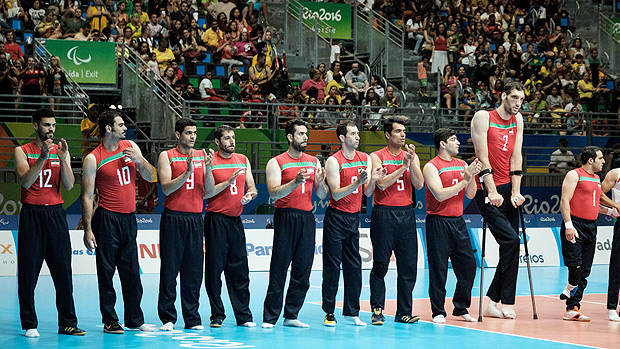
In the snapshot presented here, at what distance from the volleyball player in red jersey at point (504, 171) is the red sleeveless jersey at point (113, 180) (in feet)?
14.4

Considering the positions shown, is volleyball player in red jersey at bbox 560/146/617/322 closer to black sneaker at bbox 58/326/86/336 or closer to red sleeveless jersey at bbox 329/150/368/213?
red sleeveless jersey at bbox 329/150/368/213

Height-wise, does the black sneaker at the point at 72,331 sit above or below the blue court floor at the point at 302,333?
above

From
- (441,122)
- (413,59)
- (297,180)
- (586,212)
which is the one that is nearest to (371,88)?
(441,122)

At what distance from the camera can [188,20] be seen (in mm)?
22984

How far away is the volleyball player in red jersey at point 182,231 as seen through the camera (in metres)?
9.68

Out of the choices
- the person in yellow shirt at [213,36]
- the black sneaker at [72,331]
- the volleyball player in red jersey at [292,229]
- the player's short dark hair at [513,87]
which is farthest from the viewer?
the person in yellow shirt at [213,36]

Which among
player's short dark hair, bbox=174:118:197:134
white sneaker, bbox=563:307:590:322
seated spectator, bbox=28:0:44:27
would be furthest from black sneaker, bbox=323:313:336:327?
seated spectator, bbox=28:0:44:27

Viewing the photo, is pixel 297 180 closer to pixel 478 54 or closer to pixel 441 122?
pixel 441 122

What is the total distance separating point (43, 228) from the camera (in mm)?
9289

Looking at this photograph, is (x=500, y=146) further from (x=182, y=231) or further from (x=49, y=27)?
(x=49, y=27)

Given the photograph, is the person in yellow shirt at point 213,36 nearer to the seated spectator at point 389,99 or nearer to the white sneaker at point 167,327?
the seated spectator at point 389,99

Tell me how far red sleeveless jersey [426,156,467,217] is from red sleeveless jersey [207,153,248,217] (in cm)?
240

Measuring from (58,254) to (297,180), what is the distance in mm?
2831

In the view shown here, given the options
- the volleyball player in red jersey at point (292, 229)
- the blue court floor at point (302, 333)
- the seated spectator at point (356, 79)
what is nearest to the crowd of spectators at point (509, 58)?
the seated spectator at point (356, 79)
